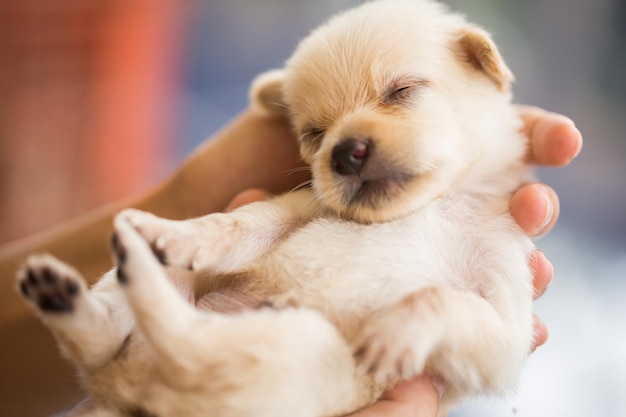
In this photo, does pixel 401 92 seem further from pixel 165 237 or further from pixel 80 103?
pixel 80 103

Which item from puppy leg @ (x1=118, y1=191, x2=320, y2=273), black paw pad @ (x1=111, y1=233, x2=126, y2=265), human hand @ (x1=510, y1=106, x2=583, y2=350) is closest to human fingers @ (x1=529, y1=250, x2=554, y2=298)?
human hand @ (x1=510, y1=106, x2=583, y2=350)

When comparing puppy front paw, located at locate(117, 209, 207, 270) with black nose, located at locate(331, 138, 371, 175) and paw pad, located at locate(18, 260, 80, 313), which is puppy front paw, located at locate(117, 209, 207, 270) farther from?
black nose, located at locate(331, 138, 371, 175)

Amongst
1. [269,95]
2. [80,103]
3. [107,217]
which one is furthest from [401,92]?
[80,103]

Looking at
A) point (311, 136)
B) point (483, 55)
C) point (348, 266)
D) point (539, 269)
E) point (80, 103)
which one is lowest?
point (80, 103)

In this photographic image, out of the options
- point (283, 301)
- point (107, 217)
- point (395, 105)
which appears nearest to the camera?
point (283, 301)

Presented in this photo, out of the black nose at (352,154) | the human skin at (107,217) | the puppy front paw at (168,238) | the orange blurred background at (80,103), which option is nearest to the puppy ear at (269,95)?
the human skin at (107,217)

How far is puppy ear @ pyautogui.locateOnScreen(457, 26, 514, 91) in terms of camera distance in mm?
1993

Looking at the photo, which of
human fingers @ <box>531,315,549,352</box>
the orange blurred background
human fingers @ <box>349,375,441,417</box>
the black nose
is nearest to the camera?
human fingers @ <box>349,375,441,417</box>

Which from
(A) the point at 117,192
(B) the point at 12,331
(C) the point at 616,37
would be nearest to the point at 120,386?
(B) the point at 12,331

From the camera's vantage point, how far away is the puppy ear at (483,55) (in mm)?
1993

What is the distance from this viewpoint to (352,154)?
1723 mm

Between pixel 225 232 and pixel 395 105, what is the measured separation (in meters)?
0.68

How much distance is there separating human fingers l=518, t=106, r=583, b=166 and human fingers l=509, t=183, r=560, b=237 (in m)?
0.24

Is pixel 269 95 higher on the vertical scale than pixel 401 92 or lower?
lower
